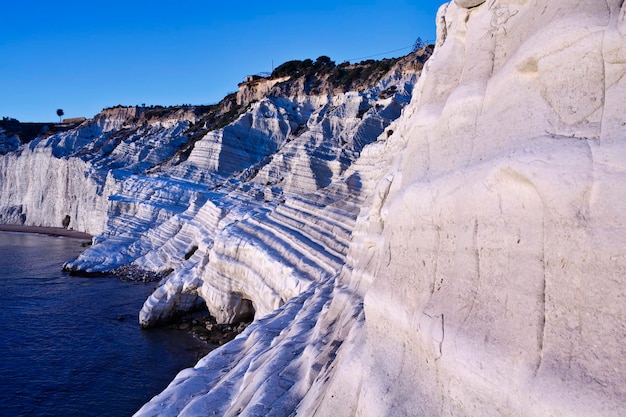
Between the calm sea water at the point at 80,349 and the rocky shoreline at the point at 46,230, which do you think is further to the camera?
the rocky shoreline at the point at 46,230

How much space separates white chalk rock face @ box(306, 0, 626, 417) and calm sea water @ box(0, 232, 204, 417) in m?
8.79

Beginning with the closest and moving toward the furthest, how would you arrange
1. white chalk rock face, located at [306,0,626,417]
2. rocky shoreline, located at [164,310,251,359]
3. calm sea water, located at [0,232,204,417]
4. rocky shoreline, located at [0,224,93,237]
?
white chalk rock face, located at [306,0,626,417] → calm sea water, located at [0,232,204,417] → rocky shoreline, located at [164,310,251,359] → rocky shoreline, located at [0,224,93,237]

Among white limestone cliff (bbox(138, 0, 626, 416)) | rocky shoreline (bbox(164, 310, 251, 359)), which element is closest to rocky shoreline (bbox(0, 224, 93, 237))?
rocky shoreline (bbox(164, 310, 251, 359))

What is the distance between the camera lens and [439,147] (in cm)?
344

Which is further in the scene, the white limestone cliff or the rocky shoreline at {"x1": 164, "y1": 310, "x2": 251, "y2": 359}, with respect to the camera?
the rocky shoreline at {"x1": 164, "y1": 310, "x2": 251, "y2": 359}

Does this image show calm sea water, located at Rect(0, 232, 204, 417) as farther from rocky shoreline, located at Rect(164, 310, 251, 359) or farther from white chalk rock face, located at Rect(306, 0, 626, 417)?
white chalk rock face, located at Rect(306, 0, 626, 417)

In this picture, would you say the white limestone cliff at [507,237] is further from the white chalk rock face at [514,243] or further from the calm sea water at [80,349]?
the calm sea water at [80,349]

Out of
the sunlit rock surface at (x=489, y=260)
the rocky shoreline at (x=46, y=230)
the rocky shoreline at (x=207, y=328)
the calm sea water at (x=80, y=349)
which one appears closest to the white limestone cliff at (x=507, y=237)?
the sunlit rock surface at (x=489, y=260)

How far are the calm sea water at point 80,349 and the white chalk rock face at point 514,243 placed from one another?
28.9 feet

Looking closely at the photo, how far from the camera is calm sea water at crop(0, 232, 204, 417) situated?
10.3 metres

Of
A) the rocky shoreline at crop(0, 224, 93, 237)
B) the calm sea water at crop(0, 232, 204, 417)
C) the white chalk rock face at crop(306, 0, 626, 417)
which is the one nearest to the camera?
the white chalk rock face at crop(306, 0, 626, 417)

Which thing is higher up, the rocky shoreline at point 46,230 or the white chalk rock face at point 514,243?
the white chalk rock face at point 514,243

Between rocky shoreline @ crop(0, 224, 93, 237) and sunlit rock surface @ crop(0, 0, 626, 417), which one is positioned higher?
sunlit rock surface @ crop(0, 0, 626, 417)

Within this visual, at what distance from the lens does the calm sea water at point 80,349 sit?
1030cm
